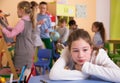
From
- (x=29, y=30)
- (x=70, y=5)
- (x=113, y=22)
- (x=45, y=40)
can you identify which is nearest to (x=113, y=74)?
(x=29, y=30)

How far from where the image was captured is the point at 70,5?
5.91m

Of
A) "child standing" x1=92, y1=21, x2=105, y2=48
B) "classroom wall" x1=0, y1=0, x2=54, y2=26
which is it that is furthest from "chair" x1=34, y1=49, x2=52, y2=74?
"classroom wall" x1=0, y1=0, x2=54, y2=26

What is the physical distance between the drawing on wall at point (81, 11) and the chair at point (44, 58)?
276 centimetres

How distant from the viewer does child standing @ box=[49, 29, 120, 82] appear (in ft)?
3.98

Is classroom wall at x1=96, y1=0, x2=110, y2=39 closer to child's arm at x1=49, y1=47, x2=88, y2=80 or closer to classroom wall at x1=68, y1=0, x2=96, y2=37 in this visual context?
classroom wall at x1=68, y1=0, x2=96, y2=37

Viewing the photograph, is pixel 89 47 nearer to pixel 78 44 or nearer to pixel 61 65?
pixel 78 44

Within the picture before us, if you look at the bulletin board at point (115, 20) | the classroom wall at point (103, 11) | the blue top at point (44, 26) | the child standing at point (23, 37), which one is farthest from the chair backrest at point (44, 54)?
the bulletin board at point (115, 20)

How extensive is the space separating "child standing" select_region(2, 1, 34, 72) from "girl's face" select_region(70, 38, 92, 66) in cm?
130

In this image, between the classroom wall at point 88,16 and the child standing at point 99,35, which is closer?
the child standing at point 99,35

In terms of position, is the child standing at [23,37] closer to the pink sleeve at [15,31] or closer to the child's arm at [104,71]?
the pink sleeve at [15,31]

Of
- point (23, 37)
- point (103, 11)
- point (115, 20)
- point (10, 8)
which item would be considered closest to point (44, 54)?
point (23, 37)

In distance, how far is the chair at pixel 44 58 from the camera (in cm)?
363

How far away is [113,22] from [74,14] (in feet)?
5.70

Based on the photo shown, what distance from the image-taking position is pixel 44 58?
12.3 ft
